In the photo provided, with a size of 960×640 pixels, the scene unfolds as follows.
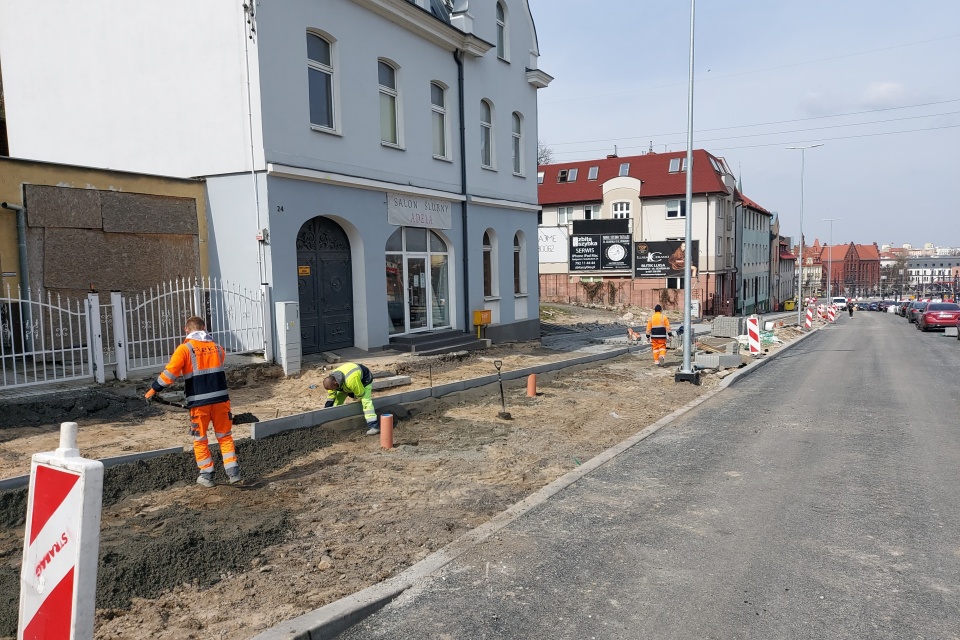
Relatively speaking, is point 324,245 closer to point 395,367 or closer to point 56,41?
point 395,367

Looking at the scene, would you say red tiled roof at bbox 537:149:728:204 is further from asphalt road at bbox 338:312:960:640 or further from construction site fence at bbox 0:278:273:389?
asphalt road at bbox 338:312:960:640

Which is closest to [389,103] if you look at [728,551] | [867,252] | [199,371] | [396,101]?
[396,101]

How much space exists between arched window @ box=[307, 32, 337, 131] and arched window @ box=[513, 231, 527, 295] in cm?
916

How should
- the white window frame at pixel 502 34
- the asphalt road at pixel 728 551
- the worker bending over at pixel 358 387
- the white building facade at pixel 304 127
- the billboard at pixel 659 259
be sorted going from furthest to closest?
the billboard at pixel 659 259 < the white window frame at pixel 502 34 < the white building facade at pixel 304 127 < the worker bending over at pixel 358 387 < the asphalt road at pixel 728 551

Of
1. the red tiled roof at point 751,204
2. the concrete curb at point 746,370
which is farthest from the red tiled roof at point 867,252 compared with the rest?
the concrete curb at point 746,370

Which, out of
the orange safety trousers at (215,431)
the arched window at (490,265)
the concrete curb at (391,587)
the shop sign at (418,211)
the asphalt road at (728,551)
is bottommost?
the asphalt road at (728,551)

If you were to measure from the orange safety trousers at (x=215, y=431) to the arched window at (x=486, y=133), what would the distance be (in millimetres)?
13869

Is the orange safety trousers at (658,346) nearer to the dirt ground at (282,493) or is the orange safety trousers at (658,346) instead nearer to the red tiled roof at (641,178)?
the dirt ground at (282,493)

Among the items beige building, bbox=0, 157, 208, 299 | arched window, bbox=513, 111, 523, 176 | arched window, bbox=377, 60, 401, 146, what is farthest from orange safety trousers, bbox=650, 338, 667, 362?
beige building, bbox=0, 157, 208, 299

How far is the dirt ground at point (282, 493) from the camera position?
464 centimetres

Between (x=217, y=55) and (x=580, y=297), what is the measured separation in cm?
3669

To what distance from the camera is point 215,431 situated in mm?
7121

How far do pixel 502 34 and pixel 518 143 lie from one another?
329cm

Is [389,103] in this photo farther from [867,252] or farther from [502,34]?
[867,252]
